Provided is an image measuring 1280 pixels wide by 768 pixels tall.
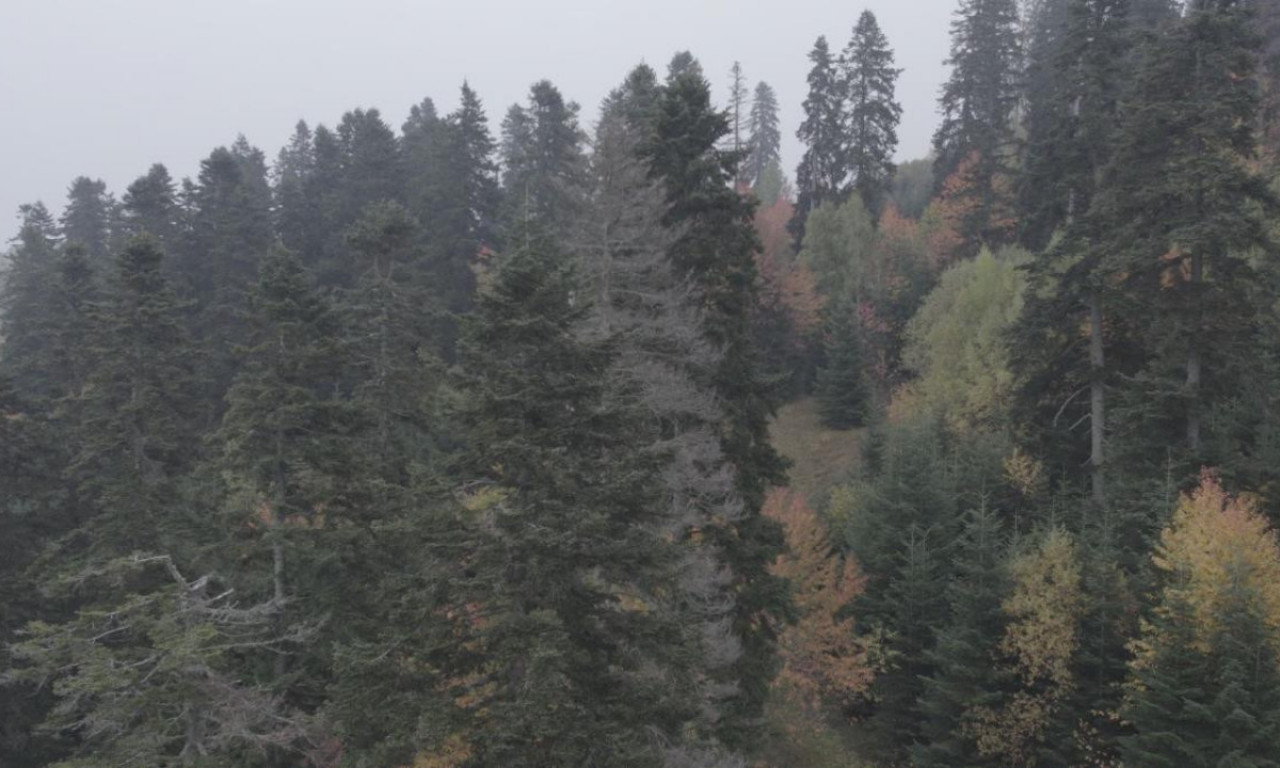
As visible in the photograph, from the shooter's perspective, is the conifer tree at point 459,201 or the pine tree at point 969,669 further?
the conifer tree at point 459,201

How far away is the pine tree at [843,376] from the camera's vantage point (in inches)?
1699

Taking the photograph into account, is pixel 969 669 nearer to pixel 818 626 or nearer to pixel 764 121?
pixel 818 626

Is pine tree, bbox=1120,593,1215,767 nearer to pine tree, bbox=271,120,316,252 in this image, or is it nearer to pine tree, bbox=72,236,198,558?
pine tree, bbox=72,236,198,558

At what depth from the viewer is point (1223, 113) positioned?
19953 millimetres

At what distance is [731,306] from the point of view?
722 inches

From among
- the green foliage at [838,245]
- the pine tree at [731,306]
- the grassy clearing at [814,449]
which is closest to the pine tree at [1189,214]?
the pine tree at [731,306]

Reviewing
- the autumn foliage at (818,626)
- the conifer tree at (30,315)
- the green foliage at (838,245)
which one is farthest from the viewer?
the green foliage at (838,245)

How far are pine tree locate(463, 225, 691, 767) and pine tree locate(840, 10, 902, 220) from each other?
48140 mm

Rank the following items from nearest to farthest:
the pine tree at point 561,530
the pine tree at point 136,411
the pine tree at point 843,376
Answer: the pine tree at point 561,530, the pine tree at point 136,411, the pine tree at point 843,376

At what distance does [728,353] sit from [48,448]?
855 inches

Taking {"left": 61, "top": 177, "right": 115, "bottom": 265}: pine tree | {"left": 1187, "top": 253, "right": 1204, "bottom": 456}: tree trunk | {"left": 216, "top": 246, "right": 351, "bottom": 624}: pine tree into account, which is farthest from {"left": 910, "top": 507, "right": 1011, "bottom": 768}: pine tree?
{"left": 61, "top": 177, "right": 115, "bottom": 265}: pine tree

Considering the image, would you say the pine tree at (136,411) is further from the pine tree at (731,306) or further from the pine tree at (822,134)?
the pine tree at (822,134)

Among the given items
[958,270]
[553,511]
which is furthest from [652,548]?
[958,270]

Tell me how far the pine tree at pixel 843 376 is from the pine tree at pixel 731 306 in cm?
2537
